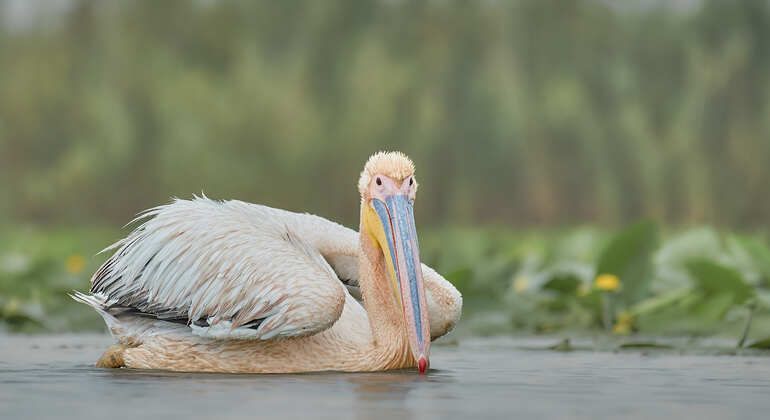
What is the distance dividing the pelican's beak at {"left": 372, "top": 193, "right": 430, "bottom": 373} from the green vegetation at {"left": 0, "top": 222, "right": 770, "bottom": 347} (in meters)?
1.78

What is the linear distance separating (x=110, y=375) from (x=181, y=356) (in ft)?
1.04

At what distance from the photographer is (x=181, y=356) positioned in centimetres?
520

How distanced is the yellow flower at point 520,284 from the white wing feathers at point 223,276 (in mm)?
2218

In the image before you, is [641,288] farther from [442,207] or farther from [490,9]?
[490,9]

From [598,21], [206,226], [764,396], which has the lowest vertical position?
[764,396]

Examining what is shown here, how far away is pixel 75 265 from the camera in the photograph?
8.98m

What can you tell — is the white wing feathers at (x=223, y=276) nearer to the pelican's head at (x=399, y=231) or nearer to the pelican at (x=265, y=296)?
the pelican at (x=265, y=296)

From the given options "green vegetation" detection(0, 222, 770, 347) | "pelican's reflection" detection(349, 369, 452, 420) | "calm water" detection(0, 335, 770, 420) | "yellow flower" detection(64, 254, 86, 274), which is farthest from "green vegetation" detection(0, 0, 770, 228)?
"pelican's reflection" detection(349, 369, 452, 420)

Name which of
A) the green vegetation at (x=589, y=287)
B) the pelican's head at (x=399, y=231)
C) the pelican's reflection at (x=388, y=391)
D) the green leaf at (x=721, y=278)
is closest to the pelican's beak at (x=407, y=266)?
the pelican's head at (x=399, y=231)

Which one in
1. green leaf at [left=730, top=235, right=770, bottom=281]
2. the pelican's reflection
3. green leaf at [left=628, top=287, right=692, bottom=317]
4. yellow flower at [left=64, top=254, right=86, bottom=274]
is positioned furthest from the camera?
yellow flower at [left=64, top=254, right=86, bottom=274]

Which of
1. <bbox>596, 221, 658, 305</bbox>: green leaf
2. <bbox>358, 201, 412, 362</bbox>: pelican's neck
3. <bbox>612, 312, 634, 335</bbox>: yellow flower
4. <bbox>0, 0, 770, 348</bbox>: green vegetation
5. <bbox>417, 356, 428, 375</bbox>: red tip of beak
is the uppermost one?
<bbox>0, 0, 770, 348</bbox>: green vegetation

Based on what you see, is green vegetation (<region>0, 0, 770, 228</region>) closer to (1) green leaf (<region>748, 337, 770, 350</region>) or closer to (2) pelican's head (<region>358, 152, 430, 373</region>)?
(1) green leaf (<region>748, 337, 770, 350</region>)

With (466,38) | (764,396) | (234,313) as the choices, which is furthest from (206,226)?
(466,38)

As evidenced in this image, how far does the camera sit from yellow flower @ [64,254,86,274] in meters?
8.84
